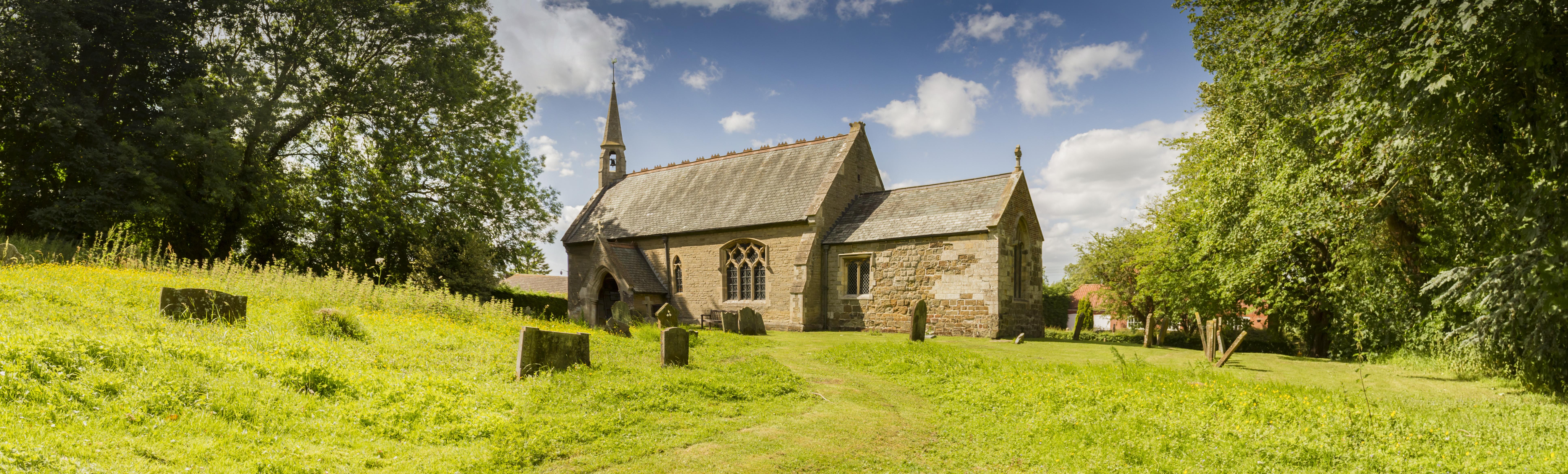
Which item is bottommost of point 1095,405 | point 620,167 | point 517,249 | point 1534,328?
point 1095,405

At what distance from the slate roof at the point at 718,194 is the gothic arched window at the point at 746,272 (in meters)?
1.00

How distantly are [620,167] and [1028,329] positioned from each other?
2252 centimetres

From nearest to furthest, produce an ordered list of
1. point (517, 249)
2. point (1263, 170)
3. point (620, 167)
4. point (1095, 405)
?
point (1095, 405)
point (1263, 170)
point (517, 249)
point (620, 167)

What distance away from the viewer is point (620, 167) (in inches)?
1406

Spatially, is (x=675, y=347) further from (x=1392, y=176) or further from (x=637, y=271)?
(x=637, y=271)

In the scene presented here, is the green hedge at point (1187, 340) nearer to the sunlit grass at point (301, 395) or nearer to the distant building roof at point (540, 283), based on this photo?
the sunlit grass at point (301, 395)

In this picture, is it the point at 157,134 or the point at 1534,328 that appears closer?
the point at 1534,328

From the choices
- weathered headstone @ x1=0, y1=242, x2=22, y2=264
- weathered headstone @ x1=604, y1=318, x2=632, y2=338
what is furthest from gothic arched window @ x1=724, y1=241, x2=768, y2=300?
weathered headstone @ x1=0, y1=242, x2=22, y2=264

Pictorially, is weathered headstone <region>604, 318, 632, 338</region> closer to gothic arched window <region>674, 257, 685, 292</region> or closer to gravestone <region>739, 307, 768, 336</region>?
gravestone <region>739, 307, 768, 336</region>

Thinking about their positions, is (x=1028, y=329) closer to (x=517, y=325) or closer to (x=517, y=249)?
(x=517, y=325)

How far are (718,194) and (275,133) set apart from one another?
1488 cm

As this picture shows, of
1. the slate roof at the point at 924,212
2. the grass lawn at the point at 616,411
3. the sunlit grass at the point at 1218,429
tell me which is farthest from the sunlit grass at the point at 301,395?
the slate roof at the point at 924,212

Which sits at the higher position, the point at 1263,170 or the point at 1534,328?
the point at 1263,170

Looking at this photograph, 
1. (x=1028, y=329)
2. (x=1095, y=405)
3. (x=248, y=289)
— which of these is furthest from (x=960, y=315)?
(x=248, y=289)
